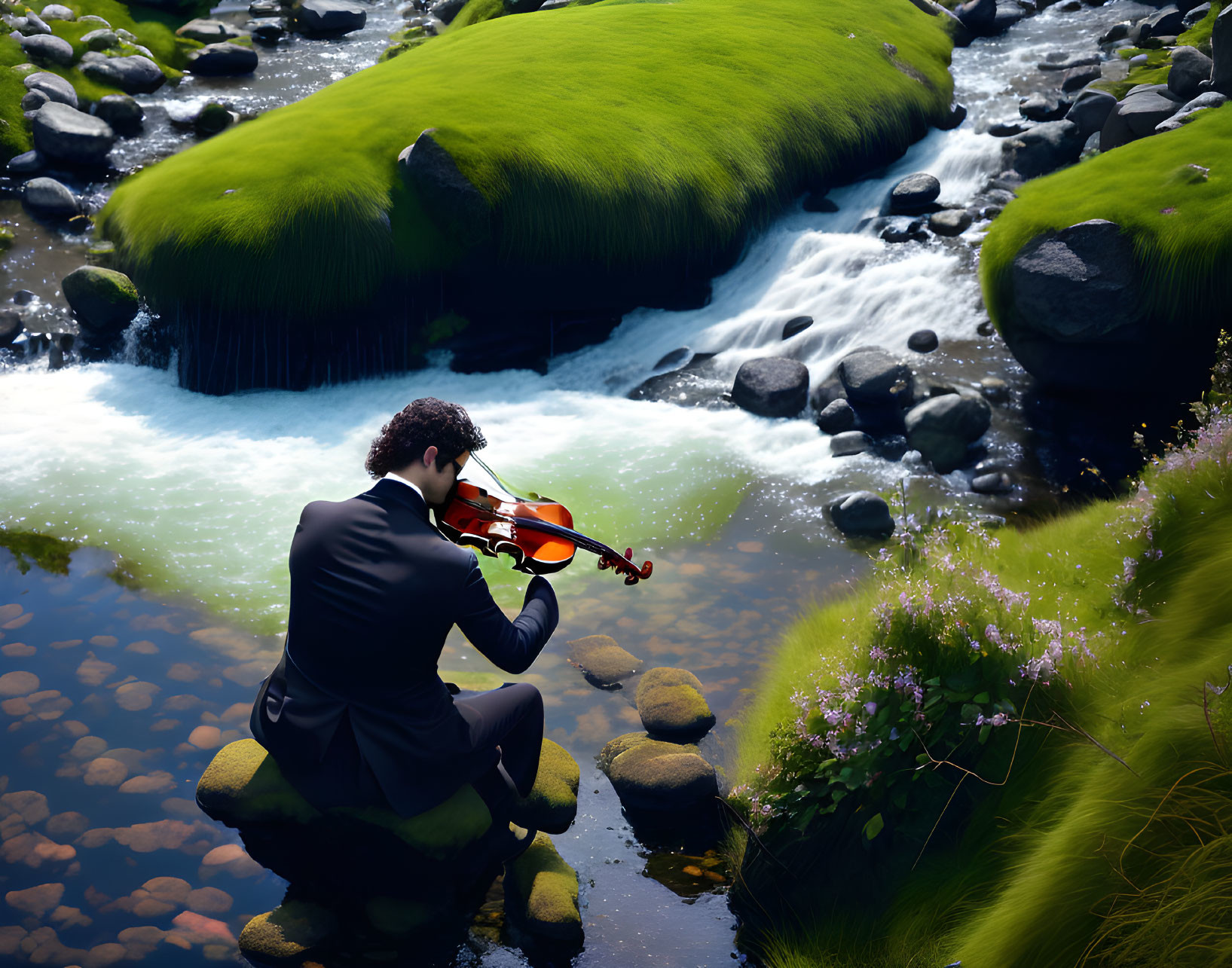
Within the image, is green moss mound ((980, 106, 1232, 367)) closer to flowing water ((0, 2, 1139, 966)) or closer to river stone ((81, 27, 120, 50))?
flowing water ((0, 2, 1139, 966))

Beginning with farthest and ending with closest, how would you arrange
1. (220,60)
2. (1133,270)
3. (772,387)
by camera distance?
(220,60)
(772,387)
(1133,270)

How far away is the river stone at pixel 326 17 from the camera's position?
2503cm

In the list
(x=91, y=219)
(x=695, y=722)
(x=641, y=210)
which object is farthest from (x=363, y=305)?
(x=695, y=722)

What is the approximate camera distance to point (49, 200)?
50.5 feet

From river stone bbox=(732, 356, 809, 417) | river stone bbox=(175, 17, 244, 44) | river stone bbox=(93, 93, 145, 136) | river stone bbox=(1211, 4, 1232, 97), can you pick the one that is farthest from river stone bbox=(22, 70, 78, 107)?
river stone bbox=(1211, 4, 1232, 97)

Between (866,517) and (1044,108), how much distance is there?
11237mm

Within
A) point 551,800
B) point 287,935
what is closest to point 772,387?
point 551,800

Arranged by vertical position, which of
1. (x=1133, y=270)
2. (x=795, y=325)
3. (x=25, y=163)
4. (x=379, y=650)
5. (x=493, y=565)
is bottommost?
(x=493, y=565)

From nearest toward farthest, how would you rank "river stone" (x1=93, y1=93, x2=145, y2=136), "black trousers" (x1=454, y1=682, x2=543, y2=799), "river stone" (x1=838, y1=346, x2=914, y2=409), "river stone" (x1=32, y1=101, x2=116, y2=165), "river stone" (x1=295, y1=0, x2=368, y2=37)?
"black trousers" (x1=454, y1=682, x2=543, y2=799) → "river stone" (x1=838, y1=346, x2=914, y2=409) → "river stone" (x1=32, y1=101, x2=116, y2=165) → "river stone" (x1=93, y1=93, x2=145, y2=136) → "river stone" (x1=295, y1=0, x2=368, y2=37)

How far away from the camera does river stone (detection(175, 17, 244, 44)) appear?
22938mm

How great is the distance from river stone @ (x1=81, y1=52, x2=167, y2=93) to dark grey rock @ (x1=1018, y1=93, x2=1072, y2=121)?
18224 mm

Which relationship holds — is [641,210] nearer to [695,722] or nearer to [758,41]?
[758,41]

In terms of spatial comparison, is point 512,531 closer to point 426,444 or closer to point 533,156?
point 426,444

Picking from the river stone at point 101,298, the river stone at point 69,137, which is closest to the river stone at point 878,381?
the river stone at point 101,298
